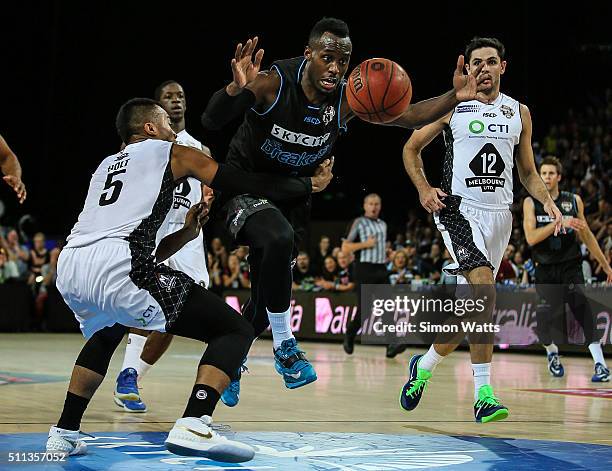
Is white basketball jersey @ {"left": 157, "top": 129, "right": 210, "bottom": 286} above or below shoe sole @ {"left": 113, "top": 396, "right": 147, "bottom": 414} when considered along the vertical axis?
above

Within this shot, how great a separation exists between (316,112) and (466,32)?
613 inches

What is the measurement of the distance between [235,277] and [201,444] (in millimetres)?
13395

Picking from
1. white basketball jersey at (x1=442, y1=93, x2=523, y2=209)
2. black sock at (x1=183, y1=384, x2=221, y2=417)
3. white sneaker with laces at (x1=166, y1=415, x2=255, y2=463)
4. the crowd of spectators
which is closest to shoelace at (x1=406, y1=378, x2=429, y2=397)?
white basketball jersey at (x1=442, y1=93, x2=523, y2=209)

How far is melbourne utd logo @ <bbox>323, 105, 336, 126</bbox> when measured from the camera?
5.70 m

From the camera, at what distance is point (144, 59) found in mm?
20719

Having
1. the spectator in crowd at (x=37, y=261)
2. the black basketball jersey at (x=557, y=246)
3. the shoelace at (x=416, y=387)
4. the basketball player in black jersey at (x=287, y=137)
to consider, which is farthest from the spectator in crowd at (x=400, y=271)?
the basketball player in black jersey at (x=287, y=137)

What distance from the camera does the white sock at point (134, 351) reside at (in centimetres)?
701

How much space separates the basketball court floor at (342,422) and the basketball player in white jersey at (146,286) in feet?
1.17

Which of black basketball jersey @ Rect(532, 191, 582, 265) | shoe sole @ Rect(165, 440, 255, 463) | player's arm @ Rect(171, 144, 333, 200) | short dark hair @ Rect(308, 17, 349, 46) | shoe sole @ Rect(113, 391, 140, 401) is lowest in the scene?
shoe sole @ Rect(165, 440, 255, 463)

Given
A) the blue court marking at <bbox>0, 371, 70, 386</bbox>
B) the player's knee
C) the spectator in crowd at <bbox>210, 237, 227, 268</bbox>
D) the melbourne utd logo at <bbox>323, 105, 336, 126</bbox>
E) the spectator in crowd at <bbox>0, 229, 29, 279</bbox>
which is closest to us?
the player's knee

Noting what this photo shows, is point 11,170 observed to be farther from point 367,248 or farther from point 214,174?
point 367,248

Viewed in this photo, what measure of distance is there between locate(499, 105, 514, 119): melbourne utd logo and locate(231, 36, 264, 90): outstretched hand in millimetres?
2259

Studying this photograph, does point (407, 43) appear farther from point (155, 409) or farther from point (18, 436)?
point (18, 436)

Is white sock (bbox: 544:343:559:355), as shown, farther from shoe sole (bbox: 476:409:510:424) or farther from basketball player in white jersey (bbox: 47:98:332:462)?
basketball player in white jersey (bbox: 47:98:332:462)
